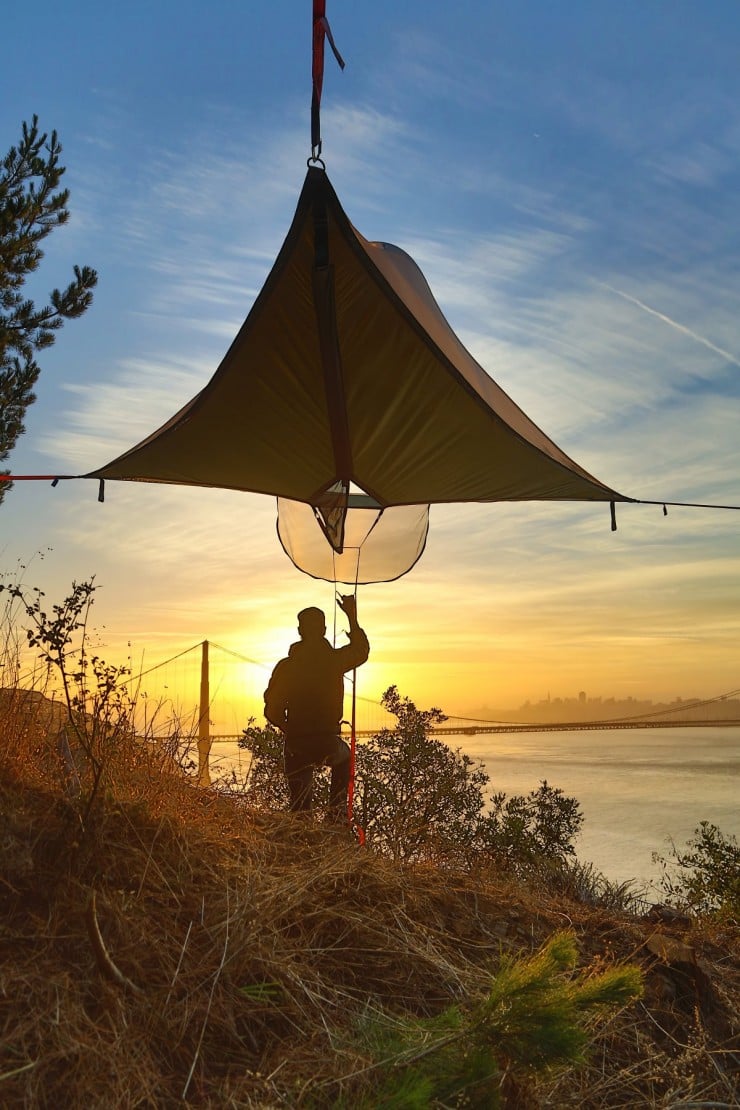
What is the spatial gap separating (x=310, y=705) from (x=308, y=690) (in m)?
0.07

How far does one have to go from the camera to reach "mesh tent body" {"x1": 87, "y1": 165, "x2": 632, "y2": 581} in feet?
11.9

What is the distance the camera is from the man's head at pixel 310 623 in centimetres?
428

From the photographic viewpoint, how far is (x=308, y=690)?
4.23 m

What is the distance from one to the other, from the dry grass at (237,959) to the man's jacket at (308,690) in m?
0.98

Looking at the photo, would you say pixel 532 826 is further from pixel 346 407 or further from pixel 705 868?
pixel 346 407

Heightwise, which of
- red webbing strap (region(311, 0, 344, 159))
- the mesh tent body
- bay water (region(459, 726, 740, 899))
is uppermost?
red webbing strap (region(311, 0, 344, 159))

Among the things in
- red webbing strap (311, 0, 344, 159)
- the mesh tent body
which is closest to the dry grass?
the mesh tent body

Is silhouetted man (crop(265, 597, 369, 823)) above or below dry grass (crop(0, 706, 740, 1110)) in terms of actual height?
above

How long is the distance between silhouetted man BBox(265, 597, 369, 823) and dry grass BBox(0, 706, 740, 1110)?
937mm

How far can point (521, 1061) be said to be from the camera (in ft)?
5.52

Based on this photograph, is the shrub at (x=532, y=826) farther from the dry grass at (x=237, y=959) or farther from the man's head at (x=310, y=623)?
the dry grass at (x=237, y=959)

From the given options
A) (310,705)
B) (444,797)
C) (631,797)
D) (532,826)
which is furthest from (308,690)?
(631,797)

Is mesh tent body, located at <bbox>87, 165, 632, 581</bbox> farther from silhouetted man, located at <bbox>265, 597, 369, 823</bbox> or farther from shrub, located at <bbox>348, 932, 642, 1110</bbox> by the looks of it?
shrub, located at <bbox>348, 932, 642, 1110</bbox>

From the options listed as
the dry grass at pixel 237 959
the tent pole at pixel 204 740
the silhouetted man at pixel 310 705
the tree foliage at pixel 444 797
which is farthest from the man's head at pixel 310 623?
the tree foliage at pixel 444 797
